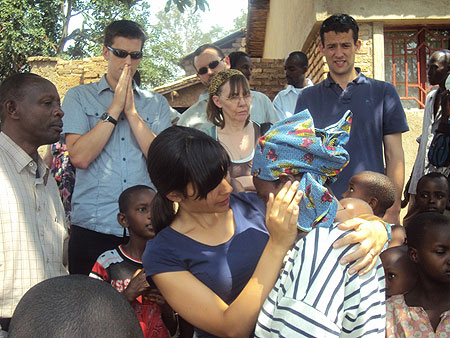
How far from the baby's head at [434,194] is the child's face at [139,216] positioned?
2.32 metres

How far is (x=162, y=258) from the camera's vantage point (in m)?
1.89

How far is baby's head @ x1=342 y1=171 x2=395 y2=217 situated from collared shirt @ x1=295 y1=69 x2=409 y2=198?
0.41 ft

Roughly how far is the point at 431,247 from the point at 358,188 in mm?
745

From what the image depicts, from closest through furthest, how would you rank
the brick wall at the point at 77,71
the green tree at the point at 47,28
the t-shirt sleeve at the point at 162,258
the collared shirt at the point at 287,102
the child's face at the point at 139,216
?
the t-shirt sleeve at the point at 162,258 < the child's face at the point at 139,216 < the collared shirt at the point at 287,102 < the brick wall at the point at 77,71 < the green tree at the point at 47,28

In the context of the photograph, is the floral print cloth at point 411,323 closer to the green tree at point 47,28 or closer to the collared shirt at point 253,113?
the collared shirt at point 253,113

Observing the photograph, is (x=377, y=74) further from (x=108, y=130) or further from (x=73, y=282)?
(x=73, y=282)

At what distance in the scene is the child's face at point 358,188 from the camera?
3330mm

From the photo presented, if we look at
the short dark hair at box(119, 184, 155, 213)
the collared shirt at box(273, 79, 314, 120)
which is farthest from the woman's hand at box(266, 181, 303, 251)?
the collared shirt at box(273, 79, 314, 120)

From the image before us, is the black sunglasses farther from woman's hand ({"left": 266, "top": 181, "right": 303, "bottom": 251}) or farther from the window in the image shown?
the window

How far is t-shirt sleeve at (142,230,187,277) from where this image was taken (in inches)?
73.7

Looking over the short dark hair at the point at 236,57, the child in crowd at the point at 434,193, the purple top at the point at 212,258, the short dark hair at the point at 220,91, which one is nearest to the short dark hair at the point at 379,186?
the child in crowd at the point at 434,193

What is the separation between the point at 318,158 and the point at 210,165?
422 millimetres

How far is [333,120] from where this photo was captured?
359 cm

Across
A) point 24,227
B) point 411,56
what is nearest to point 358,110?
point 24,227
